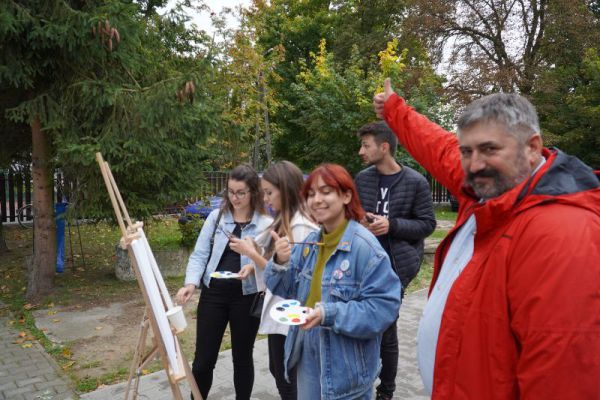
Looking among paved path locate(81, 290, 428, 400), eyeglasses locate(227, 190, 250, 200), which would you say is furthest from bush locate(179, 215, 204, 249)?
eyeglasses locate(227, 190, 250, 200)

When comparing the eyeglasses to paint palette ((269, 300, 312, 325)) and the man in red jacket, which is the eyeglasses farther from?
the man in red jacket

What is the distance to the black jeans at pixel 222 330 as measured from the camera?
10.1 feet

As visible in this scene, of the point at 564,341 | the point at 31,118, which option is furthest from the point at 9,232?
the point at 564,341

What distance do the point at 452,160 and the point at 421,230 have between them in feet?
4.62

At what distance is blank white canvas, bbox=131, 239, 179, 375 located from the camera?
2.31m

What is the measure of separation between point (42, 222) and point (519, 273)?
7.04 meters

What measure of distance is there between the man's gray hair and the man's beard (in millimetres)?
78

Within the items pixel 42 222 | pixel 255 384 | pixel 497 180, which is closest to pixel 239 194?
pixel 255 384

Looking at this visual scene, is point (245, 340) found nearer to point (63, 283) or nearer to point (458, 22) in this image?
point (63, 283)

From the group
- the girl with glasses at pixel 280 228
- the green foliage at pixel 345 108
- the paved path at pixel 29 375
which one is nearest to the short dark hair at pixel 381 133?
the girl with glasses at pixel 280 228

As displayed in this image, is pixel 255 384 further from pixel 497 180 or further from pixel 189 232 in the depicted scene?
pixel 189 232

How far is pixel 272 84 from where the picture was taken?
2225cm

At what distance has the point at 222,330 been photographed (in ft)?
10.3

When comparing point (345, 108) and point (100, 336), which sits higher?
point (345, 108)
